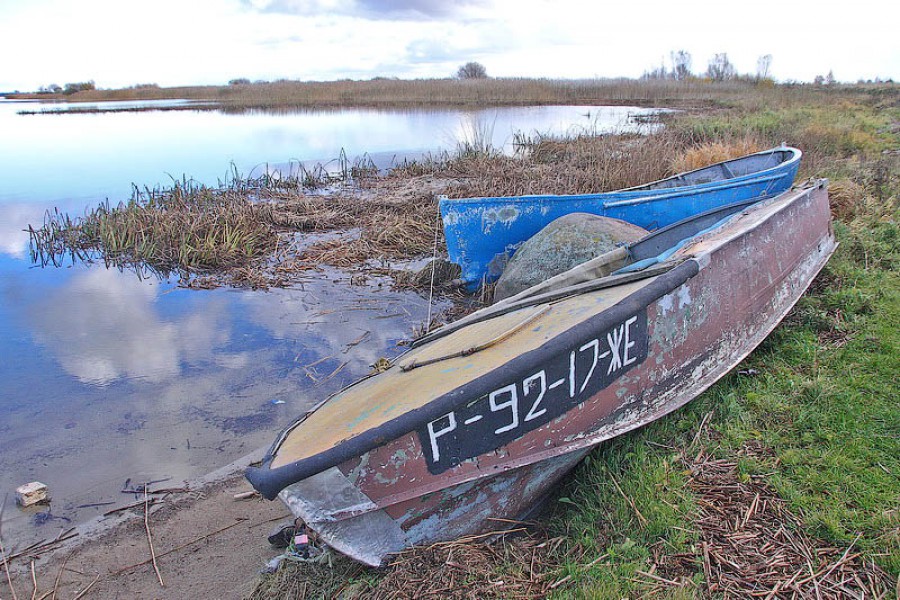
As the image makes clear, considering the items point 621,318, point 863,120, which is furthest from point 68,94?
point 621,318

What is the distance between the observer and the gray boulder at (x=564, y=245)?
18.5 ft

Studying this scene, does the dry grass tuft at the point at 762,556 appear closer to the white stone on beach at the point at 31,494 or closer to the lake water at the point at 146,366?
the lake water at the point at 146,366

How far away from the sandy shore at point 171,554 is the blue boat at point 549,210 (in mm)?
3863

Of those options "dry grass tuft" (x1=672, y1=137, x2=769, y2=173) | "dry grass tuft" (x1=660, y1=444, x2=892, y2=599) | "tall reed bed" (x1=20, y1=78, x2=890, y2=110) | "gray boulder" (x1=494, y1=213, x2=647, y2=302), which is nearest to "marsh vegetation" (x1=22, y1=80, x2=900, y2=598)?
"dry grass tuft" (x1=660, y1=444, x2=892, y2=599)

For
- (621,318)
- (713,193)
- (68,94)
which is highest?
(68,94)

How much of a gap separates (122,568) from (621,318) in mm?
3055

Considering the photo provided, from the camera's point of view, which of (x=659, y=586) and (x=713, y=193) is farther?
Result: (x=713, y=193)

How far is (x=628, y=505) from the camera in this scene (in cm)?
274

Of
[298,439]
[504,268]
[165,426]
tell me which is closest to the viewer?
[298,439]

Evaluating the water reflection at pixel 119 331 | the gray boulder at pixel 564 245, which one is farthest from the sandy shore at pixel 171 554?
the gray boulder at pixel 564 245

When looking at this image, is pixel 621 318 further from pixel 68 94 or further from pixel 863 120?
pixel 68 94

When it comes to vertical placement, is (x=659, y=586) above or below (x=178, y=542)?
above

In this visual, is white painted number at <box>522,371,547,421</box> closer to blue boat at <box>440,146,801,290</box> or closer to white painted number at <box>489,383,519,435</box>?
white painted number at <box>489,383,519,435</box>

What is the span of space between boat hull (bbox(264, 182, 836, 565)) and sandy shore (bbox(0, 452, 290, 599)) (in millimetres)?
1007
